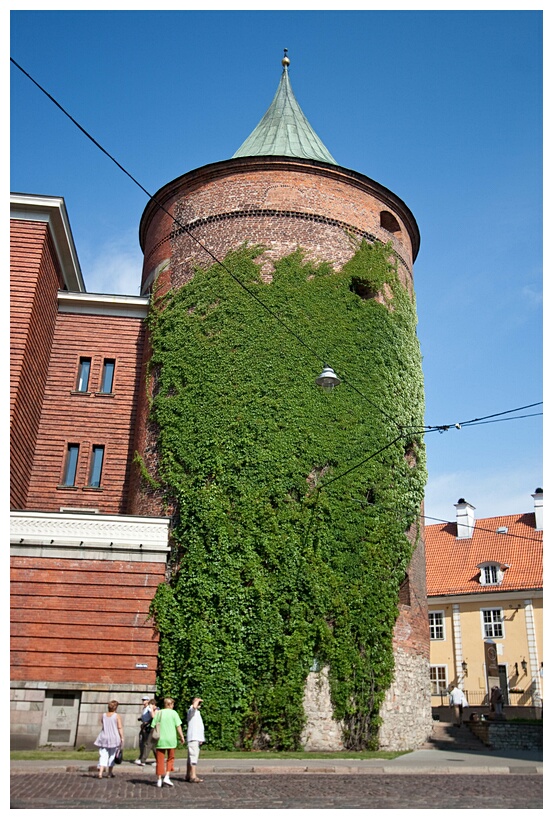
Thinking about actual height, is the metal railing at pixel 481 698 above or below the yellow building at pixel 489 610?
below

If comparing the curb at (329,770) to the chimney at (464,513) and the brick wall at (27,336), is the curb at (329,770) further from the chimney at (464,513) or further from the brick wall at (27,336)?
the chimney at (464,513)

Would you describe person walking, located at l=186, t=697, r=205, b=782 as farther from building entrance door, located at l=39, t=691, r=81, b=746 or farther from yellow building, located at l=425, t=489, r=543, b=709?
yellow building, located at l=425, t=489, r=543, b=709

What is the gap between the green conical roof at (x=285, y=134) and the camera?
2467 cm

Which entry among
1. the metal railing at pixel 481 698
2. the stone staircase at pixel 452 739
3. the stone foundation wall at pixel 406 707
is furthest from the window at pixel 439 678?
the stone foundation wall at pixel 406 707

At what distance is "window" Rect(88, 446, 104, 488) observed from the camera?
21.4 metres

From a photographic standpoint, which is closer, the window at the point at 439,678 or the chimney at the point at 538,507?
the window at the point at 439,678

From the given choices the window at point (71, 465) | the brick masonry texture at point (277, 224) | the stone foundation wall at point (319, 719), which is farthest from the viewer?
the window at point (71, 465)

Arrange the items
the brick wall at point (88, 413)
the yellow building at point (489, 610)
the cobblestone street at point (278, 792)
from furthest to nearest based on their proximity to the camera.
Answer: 1. the yellow building at point (489, 610)
2. the brick wall at point (88, 413)
3. the cobblestone street at point (278, 792)

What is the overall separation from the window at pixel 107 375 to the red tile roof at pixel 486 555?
1928 centimetres

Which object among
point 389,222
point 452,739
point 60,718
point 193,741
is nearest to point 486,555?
point 452,739

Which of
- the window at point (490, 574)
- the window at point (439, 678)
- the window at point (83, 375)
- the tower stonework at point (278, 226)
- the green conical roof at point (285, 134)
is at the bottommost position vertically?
the window at point (439, 678)

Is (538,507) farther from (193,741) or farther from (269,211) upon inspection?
(193,741)

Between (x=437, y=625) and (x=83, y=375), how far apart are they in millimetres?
21851

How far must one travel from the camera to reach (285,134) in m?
25.6
